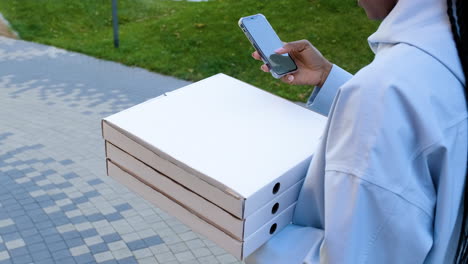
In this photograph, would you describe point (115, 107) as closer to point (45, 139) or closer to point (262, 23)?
point (45, 139)

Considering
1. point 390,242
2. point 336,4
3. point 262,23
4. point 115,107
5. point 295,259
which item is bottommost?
point 115,107

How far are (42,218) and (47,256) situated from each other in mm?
521

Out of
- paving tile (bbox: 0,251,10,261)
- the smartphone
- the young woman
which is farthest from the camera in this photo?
paving tile (bbox: 0,251,10,261)

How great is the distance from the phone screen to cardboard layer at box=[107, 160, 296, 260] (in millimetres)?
614

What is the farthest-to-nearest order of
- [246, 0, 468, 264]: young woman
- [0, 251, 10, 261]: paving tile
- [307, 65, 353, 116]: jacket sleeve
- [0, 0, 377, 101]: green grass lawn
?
[0, 0, 377, 101]: green grass lawn
[0, 251, 10, 261]: paving tile
[307, 65, 353, 116]: jacket sleeve
[246, 0, 468, 264]: young woman

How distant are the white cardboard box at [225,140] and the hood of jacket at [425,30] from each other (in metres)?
0.42

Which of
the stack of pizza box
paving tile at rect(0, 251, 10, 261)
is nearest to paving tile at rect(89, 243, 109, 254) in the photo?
paving tile at rect(0, 251, 10, 261)

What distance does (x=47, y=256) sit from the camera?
368cm

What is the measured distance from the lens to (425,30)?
3.47 ft

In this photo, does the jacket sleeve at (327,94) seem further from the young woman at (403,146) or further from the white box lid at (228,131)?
the young woman at (403,146)

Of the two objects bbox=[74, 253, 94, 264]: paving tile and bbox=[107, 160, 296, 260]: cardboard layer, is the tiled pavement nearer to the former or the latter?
bbox=[74, 253, 94, 264]: paving tile

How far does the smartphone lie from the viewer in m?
1.88

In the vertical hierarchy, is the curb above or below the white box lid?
below

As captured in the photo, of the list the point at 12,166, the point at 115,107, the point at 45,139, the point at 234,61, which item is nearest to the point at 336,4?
→ the point at 234,61
